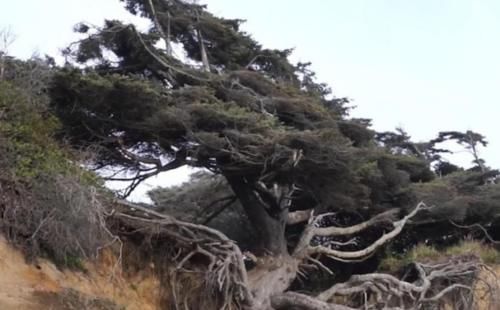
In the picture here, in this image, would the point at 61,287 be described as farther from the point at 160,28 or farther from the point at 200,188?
the point at 200,188

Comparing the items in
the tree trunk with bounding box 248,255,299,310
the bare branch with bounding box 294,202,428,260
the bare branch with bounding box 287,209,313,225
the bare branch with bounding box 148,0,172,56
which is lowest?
the tree trunk with bounding box 248,255,299,310

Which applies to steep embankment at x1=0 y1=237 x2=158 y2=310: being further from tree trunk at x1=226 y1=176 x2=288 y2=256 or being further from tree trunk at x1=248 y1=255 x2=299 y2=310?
tree trunk at x1=226 y1=176 x2=288 y2=256

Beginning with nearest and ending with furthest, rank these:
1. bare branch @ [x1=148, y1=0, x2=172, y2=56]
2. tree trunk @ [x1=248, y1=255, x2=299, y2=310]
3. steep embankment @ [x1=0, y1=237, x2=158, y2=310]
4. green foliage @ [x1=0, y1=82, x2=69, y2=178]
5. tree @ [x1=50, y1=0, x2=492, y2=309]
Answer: steep embankment @ [x1=0, y1=237, x2=158, y2=310], green foliage @ [x1=0, y1=82, x2=69, y2=178], tree @ [x1=50, y1=0, x2=492, y2=309], tree trunk @ [x1=248, y1=255, x2=299, y2=310], bare branch @ [x1=148, y1=0, x2=172, y2=56]

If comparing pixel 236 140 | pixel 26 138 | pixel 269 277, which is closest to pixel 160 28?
pixel 236 140

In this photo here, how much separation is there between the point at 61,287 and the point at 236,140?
426 centimetres

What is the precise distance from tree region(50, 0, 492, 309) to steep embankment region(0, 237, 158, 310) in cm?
124

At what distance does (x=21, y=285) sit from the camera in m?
8.33

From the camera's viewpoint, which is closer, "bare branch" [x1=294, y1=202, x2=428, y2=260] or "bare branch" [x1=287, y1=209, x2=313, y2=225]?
"bare branch" [x1=294, y1=202, x2=428, y2=260]

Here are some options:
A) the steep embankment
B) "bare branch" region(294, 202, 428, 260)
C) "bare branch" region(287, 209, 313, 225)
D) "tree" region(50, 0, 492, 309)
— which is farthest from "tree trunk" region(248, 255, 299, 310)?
the steep embankment

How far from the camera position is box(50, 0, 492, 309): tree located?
11164mm

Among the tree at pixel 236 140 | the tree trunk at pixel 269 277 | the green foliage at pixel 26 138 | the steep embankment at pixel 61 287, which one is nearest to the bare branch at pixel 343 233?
the tree at pixel 236 140

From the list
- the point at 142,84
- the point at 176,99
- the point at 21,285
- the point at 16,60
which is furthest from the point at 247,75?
the point at 21,285

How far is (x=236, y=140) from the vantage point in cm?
1146

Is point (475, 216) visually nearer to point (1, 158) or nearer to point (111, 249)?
point (111, 249)
